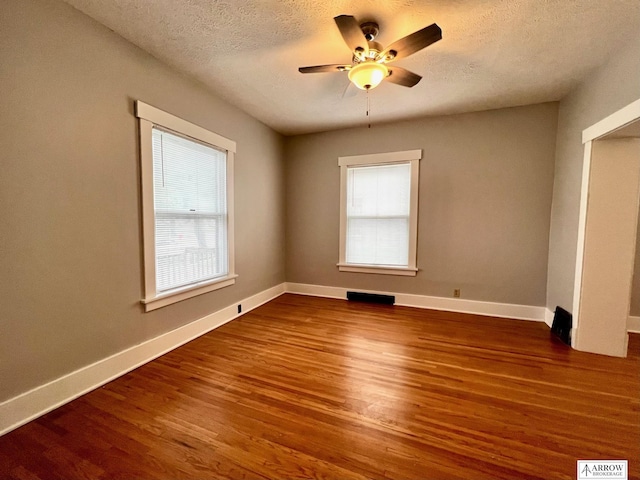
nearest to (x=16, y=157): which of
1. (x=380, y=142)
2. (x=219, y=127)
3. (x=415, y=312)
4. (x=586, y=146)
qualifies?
(x=219, y=127)

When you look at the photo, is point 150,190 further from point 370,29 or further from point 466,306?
point 466,306

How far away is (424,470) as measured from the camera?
4.27ft

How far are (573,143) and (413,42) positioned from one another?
93.1 inches

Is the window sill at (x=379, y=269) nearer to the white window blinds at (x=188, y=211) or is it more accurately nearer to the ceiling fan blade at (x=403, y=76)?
the white window blinds at (x=188, y=211)

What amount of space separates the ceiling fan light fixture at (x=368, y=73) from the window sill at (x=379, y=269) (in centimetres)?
260

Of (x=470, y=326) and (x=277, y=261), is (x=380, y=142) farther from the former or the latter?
(x=470, y=326)

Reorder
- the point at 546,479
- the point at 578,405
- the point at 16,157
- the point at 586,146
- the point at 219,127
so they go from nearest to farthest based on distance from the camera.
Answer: the point at 546,479 < the point at 16,157 < the point at 578,405 < the point at 586,146 < the point at 219,127

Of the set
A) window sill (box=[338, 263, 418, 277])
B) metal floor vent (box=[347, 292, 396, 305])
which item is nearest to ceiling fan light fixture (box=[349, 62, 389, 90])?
window sill (box=[338, 263, 418, 277])

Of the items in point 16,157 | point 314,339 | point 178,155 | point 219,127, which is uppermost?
point 219,127

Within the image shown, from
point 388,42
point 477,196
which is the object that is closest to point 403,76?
point 388,42

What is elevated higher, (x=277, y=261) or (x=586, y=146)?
(x=586, y=146)

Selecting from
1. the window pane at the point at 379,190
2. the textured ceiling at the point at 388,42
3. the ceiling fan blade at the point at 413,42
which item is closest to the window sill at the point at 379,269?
the window pane at the point at 379,190

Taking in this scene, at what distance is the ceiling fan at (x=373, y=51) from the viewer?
164cm

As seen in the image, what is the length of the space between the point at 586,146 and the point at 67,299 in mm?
4518
